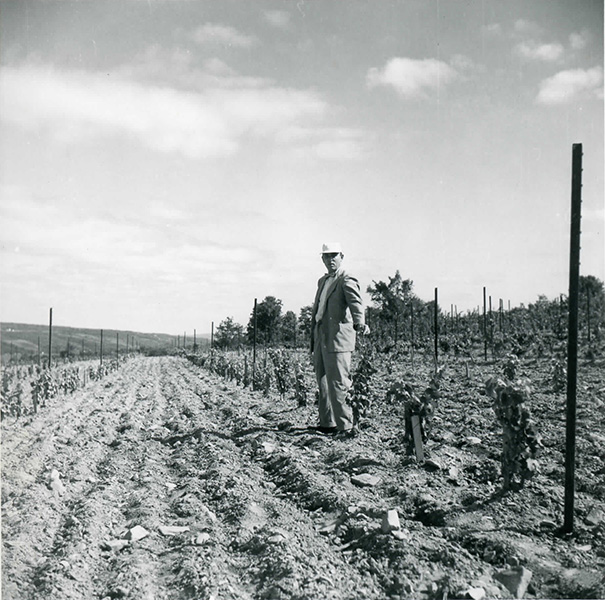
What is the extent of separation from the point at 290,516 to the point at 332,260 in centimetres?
287

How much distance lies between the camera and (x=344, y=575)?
270cm

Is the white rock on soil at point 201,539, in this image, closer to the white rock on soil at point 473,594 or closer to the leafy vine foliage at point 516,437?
the white rock on soil at point 473,594

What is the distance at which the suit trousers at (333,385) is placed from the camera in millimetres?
5641

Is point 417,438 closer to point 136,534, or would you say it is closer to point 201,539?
point 201,539

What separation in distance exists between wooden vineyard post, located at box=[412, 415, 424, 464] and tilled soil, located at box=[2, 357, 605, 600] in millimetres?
106

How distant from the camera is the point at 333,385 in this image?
5629 mm

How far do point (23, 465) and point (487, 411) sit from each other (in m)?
5.21

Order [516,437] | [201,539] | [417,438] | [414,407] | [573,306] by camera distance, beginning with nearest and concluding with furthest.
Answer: [573,306] → [201,539] → [516,437] → [417,438] → [414,407]

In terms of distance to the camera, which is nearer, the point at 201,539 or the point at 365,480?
the point at 201,539

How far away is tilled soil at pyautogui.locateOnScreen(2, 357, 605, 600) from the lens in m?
2.65

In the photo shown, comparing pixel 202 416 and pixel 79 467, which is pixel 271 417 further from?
pixel 79 467

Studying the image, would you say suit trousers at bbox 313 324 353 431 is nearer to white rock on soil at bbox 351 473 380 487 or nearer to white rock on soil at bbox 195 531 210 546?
white rock on soil at bbox 351 473 380 487

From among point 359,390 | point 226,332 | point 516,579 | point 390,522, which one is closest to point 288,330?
point 226,332

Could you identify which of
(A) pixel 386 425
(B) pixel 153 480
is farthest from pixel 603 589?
(A) pixel 386 425
